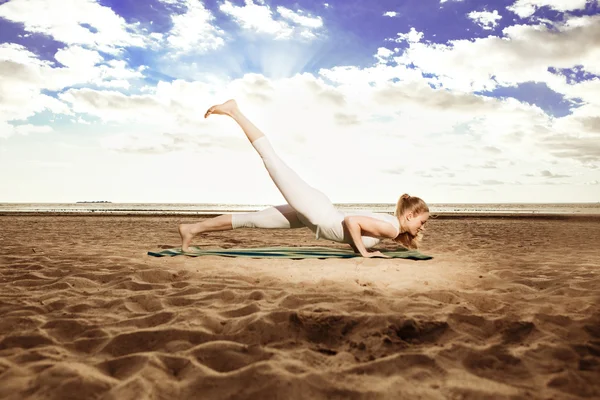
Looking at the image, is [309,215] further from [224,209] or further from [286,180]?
[224,209]

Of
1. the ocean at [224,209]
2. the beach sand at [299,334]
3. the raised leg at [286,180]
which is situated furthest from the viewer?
the ocean at [224,209]

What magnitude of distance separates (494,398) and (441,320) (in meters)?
0.95

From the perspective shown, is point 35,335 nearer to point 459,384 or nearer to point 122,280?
point 122,280

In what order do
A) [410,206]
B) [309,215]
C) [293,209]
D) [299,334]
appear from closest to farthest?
[299,334], [309,215], [410,206], [293,209]

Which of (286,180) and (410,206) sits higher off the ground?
(286,180)

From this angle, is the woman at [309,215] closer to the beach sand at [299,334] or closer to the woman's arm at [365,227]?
the woman's arm at [365,227]

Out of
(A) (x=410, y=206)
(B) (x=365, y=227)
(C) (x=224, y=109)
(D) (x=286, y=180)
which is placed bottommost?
(B) (x=365, y=227)

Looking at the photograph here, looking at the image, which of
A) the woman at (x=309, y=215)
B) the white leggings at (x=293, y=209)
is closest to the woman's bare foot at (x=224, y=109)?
the woman at (x=309, y=215)

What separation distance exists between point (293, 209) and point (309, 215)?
0.34 m


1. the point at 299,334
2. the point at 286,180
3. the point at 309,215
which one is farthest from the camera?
the point at 309,215

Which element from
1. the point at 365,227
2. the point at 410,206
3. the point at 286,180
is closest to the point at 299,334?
the point at 286,180

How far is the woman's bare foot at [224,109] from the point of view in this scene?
16.0ft

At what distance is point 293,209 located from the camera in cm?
509

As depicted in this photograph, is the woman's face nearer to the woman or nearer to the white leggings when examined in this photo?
the woman
